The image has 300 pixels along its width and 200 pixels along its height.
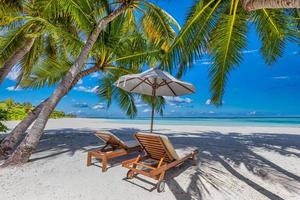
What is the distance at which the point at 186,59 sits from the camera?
5336 mm

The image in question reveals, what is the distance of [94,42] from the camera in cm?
554

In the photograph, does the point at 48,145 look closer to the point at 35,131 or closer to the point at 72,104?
the point at 35,131

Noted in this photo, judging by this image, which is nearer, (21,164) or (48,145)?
(21,164)

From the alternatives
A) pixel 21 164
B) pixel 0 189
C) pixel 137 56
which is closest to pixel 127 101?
pixel 137 56

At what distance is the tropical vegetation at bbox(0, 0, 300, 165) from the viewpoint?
16.5 feet

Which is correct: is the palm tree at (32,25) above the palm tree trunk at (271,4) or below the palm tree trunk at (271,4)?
above

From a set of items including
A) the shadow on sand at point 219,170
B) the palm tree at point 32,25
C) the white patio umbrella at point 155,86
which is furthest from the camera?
the white patio umbrella at point 155,86

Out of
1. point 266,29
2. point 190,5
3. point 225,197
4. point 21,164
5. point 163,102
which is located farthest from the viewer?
point 163,102

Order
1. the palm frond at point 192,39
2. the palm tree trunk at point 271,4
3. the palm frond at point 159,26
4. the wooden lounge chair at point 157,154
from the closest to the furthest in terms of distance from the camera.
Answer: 1. the palm tree trunk at point 271,4
2. the wooden lounge chair at point 157,154
3. the palm frond at point 192,39
4. the palm frond at point 159,26

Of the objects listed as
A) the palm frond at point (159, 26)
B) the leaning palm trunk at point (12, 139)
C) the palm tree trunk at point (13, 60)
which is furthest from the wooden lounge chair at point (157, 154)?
the palm tree trunk at point (13, 60)

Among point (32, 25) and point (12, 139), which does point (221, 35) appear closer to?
point (12, 139)

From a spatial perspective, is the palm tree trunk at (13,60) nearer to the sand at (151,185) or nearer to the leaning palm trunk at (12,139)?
the leaning palm trunk at (12,139)

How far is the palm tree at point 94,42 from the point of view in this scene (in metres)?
4.54

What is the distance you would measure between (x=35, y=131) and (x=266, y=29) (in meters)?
5.85
